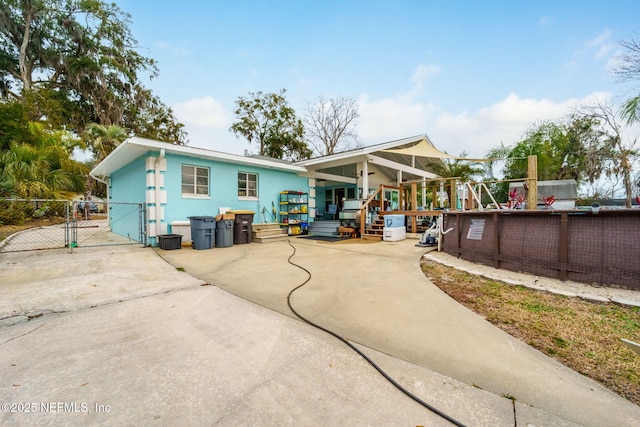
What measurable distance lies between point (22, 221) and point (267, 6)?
48.7 feet

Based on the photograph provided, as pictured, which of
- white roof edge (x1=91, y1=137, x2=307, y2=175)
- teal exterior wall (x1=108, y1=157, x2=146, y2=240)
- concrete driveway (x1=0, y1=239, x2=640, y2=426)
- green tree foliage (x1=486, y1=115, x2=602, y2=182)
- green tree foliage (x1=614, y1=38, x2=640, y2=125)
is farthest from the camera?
green tree foliage (x1=486, y1=115, x2=602, y2=182)

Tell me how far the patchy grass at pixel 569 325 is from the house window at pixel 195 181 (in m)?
8.29

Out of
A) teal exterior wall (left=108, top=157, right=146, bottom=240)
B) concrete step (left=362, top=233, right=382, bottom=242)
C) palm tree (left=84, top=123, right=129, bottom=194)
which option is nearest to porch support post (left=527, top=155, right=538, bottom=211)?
concrete step (left=362, top=233, right=382, bottom=242)

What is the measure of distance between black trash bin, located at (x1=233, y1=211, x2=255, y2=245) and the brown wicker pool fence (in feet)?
22.7

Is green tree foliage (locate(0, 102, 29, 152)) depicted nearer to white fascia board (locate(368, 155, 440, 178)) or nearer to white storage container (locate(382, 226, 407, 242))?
white fascia board (locate(368, 155, 440, 178))

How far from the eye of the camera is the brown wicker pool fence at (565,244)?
3.65 m

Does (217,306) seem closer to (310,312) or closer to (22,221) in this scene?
(310,312)

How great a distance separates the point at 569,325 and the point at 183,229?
368 inches

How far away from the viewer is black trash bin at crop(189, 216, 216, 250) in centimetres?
784

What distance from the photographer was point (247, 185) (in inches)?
414

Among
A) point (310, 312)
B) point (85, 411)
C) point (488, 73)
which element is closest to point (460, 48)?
point (488, 73)

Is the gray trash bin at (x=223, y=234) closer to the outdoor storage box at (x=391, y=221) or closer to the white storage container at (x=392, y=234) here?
the white storage container at (x=392, y=234)

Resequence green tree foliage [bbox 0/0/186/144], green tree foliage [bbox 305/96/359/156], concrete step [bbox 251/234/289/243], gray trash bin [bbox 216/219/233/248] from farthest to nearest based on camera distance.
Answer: green tree foliage [bbox 305/96/359/156], green tree foliage [bbox 0/0/186/144], concrete step [bbox 251/234/289/243], gray trash bin [bbox 216/219/233/248]

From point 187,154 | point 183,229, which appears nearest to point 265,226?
point 183,229
